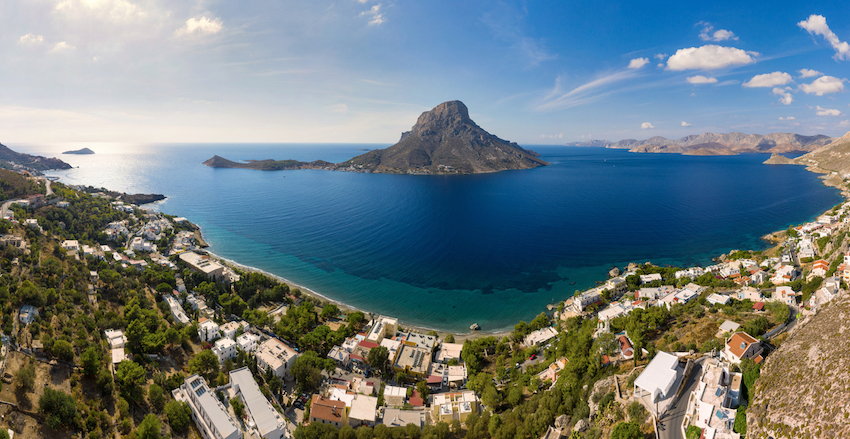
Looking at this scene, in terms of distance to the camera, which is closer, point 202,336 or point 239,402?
point 239,402

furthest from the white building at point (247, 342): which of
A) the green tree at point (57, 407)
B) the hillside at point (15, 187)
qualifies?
the hillside at point (15, 187)

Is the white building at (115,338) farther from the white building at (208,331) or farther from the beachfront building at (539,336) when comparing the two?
the beachfront building at (539,336)

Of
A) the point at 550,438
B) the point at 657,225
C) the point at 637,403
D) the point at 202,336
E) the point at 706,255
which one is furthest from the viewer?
the point at 657,225

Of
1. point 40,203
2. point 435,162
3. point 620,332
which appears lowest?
point 620,332

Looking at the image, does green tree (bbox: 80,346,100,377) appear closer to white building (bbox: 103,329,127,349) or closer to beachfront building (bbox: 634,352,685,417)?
white building (bbox: 103,329,127,349)

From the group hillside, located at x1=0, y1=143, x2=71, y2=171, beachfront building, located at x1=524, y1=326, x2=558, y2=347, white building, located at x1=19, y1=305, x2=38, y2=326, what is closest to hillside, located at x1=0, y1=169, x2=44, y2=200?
white building, located at x1=19, y1=305, x2=38, y2=326

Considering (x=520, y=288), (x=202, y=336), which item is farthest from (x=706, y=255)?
(x=202, y=336)

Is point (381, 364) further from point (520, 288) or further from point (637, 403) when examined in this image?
point (520, 288)
